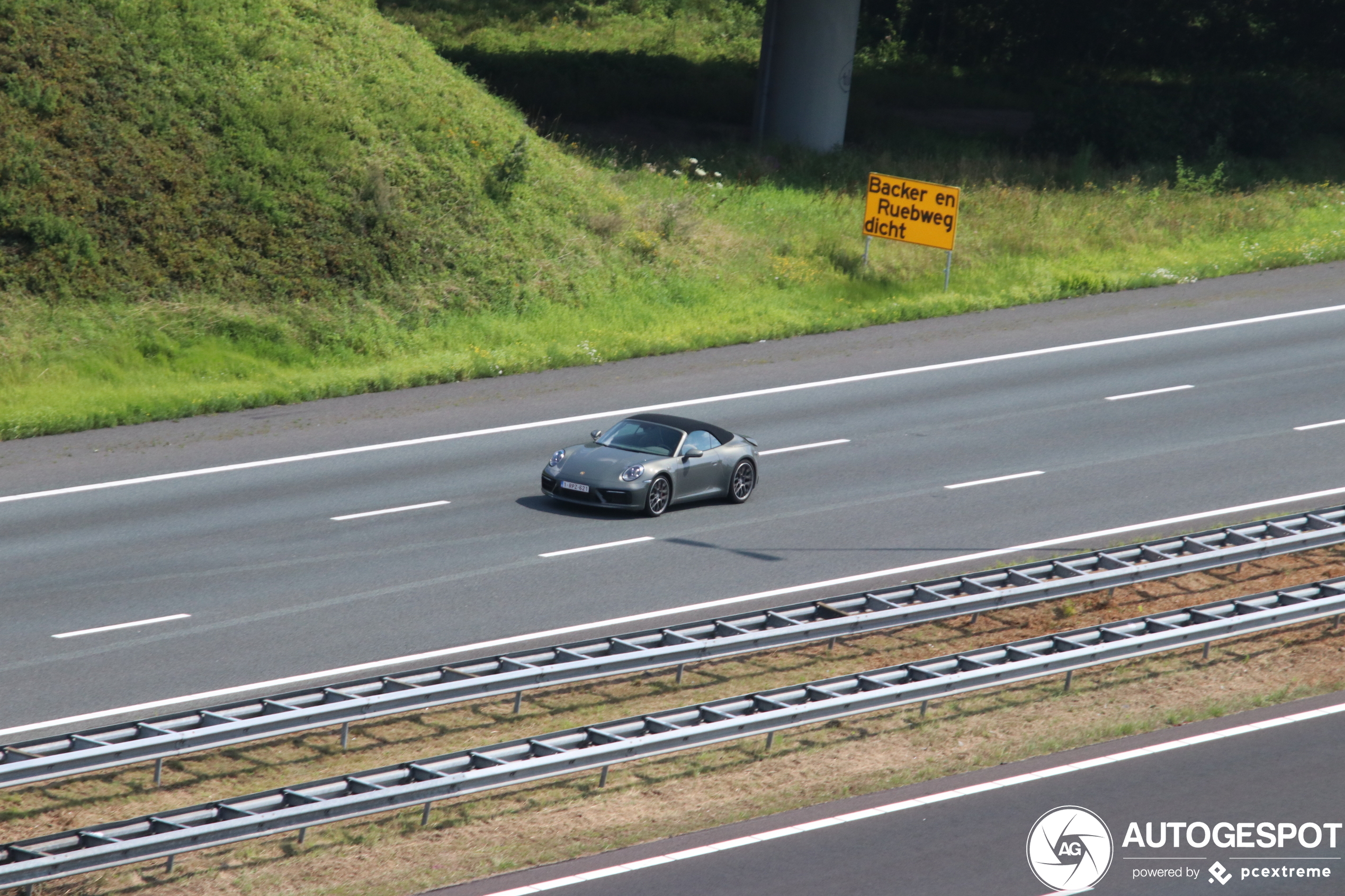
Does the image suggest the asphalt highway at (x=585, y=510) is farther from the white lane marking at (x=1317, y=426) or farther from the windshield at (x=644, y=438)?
the windshield at (x=644, y=438)

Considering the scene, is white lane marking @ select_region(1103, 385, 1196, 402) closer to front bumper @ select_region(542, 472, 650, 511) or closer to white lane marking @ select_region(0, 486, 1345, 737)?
white lane marking @ select_region(0, 486, 1345, 737)

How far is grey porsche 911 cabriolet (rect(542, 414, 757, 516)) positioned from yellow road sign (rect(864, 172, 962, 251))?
11973 millimetres

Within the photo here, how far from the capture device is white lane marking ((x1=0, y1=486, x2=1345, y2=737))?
40.4 feet

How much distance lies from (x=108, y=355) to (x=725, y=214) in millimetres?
13540

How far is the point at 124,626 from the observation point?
46.5 feet

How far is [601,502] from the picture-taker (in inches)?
706

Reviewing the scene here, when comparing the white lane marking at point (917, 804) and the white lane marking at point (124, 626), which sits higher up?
the white lane marking at point (917, 804)

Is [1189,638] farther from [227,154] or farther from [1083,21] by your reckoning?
[1083,21]

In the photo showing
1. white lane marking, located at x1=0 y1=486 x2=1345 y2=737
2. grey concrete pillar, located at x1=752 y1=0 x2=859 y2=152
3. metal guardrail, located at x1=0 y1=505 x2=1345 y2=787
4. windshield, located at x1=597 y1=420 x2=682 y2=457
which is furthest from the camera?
grey concrete pillar, located at x1=752 y1=0 x2=859 y2=152

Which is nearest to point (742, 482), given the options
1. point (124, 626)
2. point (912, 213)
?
point (124, 626)

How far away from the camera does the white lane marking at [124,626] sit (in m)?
13.9

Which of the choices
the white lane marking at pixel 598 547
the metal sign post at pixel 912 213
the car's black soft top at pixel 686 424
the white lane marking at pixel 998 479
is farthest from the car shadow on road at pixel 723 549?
the metal sign post at pixel 912 213

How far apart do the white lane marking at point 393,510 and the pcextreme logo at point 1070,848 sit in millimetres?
9710

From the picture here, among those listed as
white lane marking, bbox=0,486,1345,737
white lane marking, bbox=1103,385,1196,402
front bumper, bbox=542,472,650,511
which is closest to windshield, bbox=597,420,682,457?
front bumper, bbox=542,472,650,511
